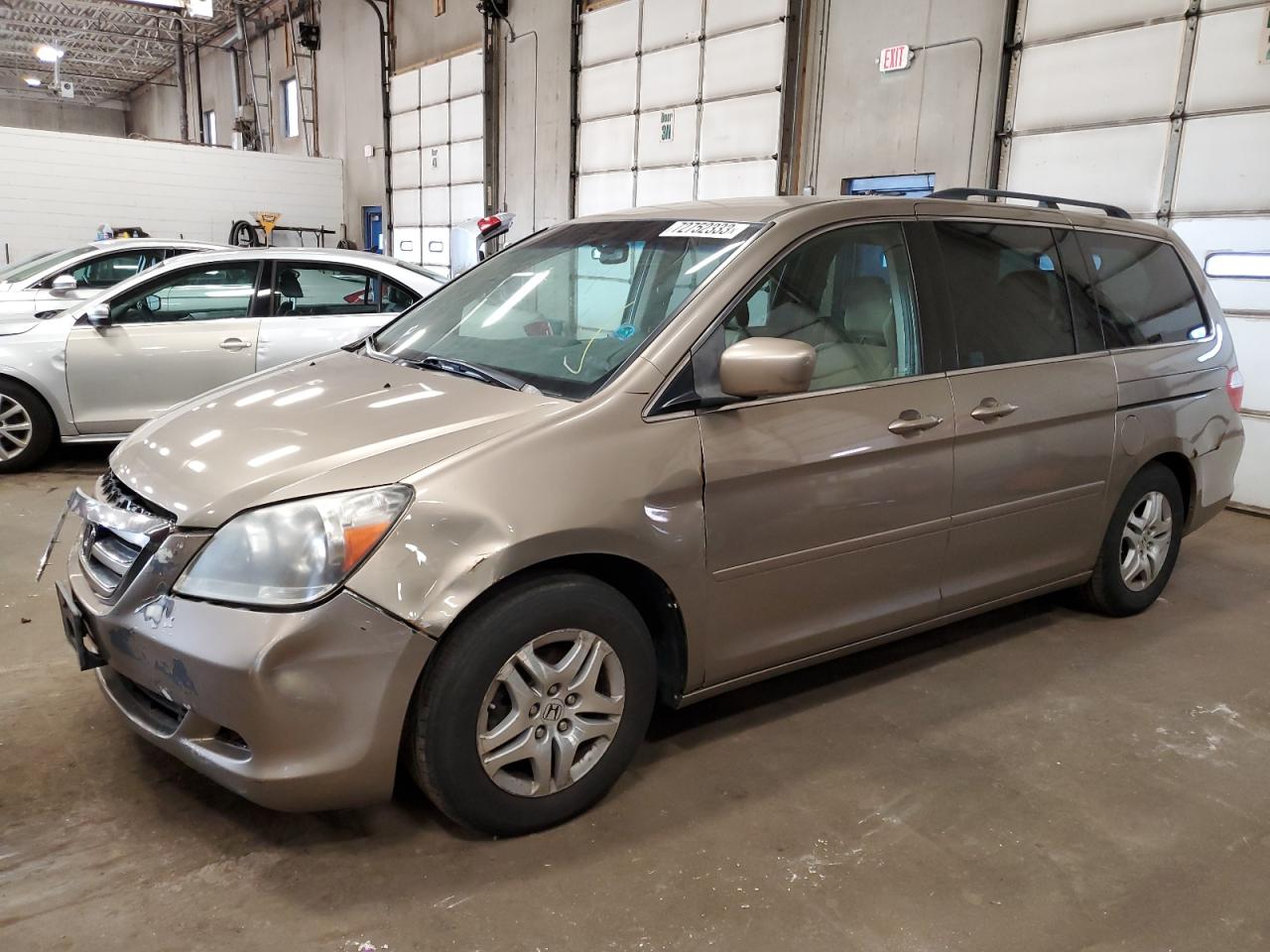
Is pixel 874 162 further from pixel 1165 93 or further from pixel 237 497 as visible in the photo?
pixel 237 497

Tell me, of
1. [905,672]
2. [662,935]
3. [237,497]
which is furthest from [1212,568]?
[237,497]

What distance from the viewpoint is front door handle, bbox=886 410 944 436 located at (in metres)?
2.74

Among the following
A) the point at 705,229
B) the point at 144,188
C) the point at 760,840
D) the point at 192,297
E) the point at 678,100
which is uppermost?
the point at 678,100

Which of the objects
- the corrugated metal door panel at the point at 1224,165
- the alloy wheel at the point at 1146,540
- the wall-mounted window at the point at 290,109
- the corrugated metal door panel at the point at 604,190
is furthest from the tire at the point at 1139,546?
the wall-mounted window at the point at 290,109

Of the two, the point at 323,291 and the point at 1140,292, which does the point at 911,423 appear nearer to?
the point at 1140,292

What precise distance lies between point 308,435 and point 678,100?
8.89m

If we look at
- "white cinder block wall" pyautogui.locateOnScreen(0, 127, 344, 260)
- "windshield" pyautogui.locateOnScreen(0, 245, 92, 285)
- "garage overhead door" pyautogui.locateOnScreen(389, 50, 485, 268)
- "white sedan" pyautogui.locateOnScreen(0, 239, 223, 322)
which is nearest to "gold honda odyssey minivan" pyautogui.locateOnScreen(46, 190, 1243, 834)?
"white sedan" pyautogui.locateOnScreen(0, 239, 223, 322)

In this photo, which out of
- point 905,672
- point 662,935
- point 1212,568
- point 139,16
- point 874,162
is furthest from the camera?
point 139,16

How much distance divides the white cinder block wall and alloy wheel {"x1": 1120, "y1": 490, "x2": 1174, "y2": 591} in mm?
16418

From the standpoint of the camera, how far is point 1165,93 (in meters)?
6.33

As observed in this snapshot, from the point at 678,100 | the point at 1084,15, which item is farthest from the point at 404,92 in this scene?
the point at 1084,15

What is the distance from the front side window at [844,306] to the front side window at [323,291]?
14.2ft

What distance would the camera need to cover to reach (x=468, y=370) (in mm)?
2637

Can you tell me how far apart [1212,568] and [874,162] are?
488 cm
